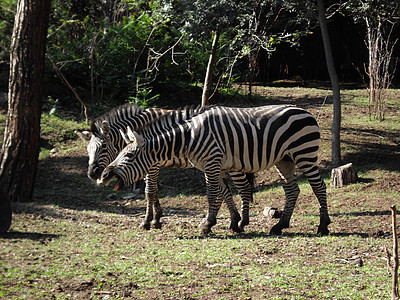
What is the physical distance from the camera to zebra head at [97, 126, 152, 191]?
273 inches

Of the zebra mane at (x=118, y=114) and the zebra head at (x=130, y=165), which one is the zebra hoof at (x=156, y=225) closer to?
the zebra head at (x=130, y=165)

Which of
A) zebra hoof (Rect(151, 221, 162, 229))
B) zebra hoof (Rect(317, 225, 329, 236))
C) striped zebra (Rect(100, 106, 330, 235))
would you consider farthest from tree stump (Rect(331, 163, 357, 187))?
zebra hoof (Rect(151, 221, 162, 229))

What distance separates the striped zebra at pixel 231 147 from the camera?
7.04 meters

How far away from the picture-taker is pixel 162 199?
34.9 ft

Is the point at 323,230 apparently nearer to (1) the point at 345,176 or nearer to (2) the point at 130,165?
(2) the point at 130,165

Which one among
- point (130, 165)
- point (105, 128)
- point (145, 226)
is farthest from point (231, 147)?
point (105, 128)

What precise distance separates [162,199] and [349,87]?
13180mm

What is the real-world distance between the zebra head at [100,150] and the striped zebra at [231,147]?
0.85m

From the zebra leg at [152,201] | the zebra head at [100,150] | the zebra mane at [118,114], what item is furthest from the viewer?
the zebra mane at [118,114]

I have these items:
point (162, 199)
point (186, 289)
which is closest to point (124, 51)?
point (162, 199)

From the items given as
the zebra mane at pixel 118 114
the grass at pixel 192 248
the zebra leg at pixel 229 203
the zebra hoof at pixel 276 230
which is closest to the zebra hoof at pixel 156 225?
the grass at pixel 192 248

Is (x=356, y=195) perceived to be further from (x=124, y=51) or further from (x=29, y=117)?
(x=124, y=51)

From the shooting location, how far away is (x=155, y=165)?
770cm

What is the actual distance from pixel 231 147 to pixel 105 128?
2.38m
